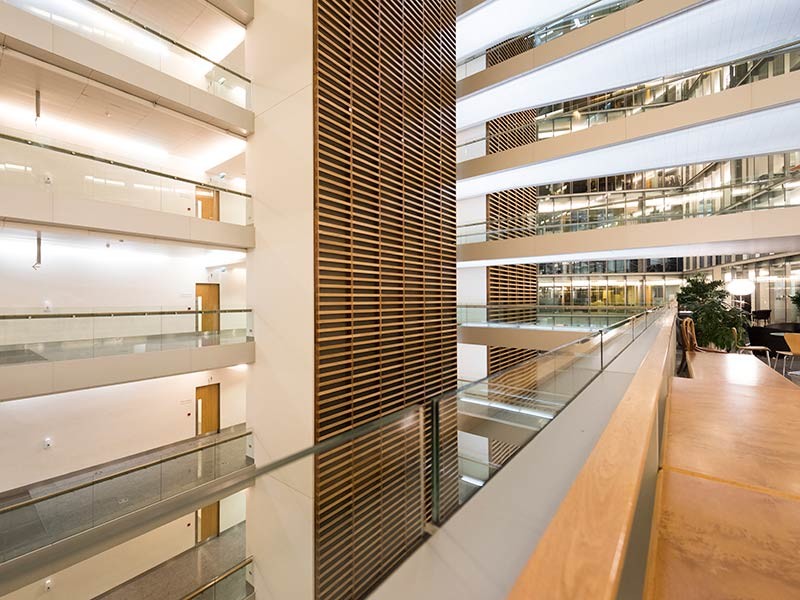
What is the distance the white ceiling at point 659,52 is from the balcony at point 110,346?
8.19 m

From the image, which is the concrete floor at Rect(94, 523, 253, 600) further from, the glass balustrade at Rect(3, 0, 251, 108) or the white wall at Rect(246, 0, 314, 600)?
the glass balustrade at Rect(3, 0, 251, 108)

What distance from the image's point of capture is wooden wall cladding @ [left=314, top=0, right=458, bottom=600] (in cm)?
543

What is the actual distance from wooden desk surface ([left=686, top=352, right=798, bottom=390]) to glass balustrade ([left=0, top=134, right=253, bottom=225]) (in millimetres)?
6474

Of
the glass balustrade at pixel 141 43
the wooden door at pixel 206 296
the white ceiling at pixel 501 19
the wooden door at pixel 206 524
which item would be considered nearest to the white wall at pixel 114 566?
the wooden door at pixel 206 524

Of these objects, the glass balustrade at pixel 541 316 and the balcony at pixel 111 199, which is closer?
the balcony at pixel 111 199

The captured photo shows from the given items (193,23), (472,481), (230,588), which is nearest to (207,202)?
(193,23)

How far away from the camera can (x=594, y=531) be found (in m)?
0.84

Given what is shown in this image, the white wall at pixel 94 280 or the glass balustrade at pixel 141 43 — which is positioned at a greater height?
the glass balustrade at pixel 141 43

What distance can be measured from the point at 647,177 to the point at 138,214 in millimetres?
21932

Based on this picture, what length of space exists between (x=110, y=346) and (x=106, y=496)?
1986 millimetres

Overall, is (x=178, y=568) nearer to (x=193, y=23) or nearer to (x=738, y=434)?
(x=738, y=434)

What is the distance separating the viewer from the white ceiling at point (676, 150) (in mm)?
7277

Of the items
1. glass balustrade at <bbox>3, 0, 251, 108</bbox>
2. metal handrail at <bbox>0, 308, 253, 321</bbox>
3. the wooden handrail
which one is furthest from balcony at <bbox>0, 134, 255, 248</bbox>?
the wooden handrail

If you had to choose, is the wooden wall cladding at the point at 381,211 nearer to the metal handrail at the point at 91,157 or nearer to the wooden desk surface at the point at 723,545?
the metal handrail at the point at 91,157
